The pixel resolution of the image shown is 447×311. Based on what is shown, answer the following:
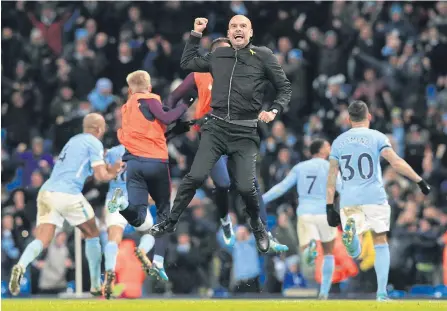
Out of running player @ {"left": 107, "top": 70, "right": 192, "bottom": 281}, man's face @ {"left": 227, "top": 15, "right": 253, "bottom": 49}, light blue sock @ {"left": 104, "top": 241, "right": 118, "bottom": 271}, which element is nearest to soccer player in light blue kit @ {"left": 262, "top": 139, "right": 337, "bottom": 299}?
light blue sock @ {"left": 104, "top": 241, "right": 118, "bottom": 271}

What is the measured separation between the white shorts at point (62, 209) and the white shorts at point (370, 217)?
11.3 ft

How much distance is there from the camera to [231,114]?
15914 millimetres

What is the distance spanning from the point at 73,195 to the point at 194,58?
3712 mm

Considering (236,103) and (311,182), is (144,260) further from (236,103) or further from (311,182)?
(311,182)

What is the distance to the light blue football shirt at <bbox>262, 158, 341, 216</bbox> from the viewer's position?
20719 millimetres

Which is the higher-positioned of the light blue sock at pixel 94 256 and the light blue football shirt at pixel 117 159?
the light blue football shirt at pixel 117 159

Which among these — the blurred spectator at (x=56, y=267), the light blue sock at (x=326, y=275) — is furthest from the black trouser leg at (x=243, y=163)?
the blurred spectator at (x=56, y=267)

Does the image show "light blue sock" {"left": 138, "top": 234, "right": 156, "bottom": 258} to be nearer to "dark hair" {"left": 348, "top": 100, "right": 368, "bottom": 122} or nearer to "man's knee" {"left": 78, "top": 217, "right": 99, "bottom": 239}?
"man's knee" {"left": 78, "top": 217, "right": 99, "bottom": 239}

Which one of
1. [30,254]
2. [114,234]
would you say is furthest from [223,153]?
[114,234]

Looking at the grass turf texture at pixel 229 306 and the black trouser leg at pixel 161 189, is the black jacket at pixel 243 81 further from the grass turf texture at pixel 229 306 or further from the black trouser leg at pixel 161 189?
the grass turf texture at pixel 229 306

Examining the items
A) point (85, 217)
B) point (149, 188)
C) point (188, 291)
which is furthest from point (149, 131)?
point (188, 291)

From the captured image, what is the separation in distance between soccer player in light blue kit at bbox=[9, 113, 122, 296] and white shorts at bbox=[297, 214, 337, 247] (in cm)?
335

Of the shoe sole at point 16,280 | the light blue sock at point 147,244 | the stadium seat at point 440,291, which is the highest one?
the light blue sock at point 147,244

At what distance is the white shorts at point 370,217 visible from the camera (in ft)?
60.0
